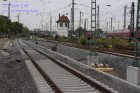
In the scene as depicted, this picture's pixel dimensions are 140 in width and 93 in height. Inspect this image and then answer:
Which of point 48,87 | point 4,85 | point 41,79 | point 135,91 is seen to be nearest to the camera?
point 135,91

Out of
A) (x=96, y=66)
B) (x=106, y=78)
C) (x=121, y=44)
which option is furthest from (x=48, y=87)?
(x=121, y=44)

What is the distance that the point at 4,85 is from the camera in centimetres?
1664

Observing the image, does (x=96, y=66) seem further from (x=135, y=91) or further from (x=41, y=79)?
(x=135, y=91)

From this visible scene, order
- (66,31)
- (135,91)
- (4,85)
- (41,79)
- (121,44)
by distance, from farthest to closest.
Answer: (66,31) < (121,44) < (41,79) < (4,85) < (135,91)

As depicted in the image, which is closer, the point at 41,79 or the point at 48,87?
the point at 48,87

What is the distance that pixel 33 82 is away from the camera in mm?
17609

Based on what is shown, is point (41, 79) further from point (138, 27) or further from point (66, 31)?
point (66, 31)

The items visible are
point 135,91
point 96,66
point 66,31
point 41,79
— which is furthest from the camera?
point 66,31

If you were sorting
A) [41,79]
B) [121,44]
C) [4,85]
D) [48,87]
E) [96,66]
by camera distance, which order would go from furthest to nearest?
[121,44], [96,66], [41,79], [4,85], [48,87]

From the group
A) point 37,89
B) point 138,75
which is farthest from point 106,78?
point 37,89

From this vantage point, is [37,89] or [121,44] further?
[121,44]

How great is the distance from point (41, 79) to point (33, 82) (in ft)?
3.92

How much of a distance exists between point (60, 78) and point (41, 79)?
1.07m

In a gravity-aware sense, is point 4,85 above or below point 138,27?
below
